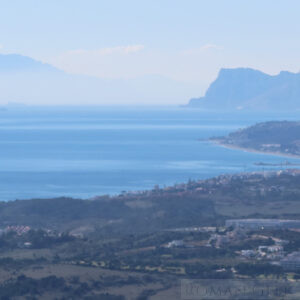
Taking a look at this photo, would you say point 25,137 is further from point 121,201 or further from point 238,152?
point 121,201

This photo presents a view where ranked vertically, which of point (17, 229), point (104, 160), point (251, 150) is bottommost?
point (251, 150)

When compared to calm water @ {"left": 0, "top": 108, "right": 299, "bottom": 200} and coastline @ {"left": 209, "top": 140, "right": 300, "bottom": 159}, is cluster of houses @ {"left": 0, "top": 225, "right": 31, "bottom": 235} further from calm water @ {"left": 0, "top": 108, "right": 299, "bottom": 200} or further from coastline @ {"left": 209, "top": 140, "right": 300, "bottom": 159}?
coastline @ {"left": 209, "top": 140, "right": 300, "bottom": 159}

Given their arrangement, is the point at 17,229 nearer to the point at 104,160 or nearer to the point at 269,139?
the point at 104,160

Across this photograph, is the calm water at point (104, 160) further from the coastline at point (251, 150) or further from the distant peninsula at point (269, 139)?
the distant peninsula at point (269, 139)

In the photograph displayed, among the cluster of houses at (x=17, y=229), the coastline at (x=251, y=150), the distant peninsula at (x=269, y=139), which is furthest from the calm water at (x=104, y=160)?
the cluster of houses at (x=17, y=229)

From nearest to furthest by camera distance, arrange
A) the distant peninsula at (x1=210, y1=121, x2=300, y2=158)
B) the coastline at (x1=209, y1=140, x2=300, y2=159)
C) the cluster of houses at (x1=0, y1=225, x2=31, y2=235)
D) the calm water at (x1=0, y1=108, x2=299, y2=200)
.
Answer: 1. the cluster of houses at (x1=0, y1=225, x2=31, y2=235)
2. the calm water at (x1=0, y1=108, x2=299, y2=200)
3. the coastline at (x1=209, y1=140, x2=300, y2=159)
4. the distant peninsula at (x1=210, y1=121, x2=300, y2=158)

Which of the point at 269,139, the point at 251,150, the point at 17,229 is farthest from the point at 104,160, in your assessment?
the point at 17,229

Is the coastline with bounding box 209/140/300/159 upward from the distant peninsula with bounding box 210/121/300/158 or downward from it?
downward

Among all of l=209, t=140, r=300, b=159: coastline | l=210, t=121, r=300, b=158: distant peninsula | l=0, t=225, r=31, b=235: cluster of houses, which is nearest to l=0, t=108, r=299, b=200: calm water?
l=209, t=140, r=300, b=159: coastline

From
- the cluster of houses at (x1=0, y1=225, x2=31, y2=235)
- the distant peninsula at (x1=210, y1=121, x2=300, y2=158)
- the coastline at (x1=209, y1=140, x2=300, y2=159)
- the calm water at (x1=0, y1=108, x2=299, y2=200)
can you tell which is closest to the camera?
the cluster of houses at (x1=0, y1=225, x2=31, y2=235)
